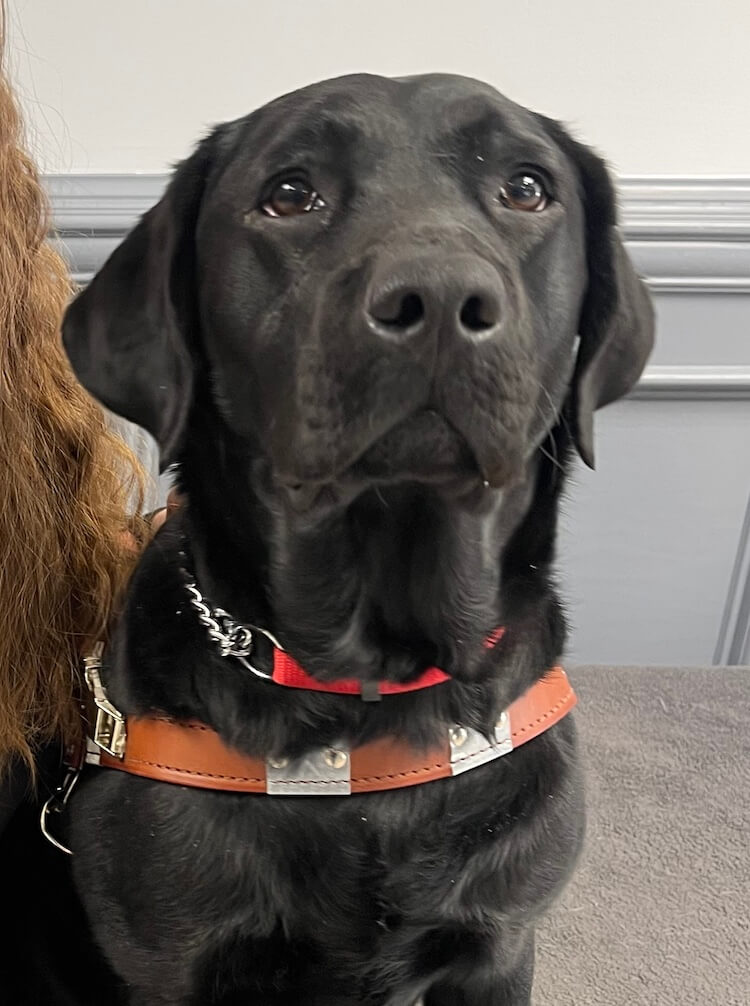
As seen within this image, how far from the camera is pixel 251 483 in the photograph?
31.0 inches

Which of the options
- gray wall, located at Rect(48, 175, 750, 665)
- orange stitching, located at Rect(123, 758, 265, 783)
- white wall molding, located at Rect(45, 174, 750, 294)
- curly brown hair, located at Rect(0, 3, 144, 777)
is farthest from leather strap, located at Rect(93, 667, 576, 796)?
white wall molding, located at Rect(45, 174, 750, 294)

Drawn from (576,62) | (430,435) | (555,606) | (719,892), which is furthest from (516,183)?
(576,62)

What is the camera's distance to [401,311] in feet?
2.00

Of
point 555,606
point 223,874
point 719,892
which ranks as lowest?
point 719,892

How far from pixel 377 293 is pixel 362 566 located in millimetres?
259

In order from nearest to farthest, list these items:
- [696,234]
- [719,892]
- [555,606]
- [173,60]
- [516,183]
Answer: [516,183], [555,606], [719,892], [173,60], [696,234]

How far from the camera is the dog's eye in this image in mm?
744

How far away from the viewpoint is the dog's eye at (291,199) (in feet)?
2.44

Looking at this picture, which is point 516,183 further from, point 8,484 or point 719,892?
point 719,892

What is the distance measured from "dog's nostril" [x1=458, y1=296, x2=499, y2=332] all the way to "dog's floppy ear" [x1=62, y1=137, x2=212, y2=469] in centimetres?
24

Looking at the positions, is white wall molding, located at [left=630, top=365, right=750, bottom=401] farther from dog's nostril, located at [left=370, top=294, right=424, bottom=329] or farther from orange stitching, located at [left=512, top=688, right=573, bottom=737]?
dog's nostril, located at [left=370, top=294, right=424, bottom=329]

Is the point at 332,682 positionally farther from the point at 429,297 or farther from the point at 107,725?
the point at 429,297

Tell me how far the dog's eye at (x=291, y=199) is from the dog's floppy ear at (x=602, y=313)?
0.21 meters

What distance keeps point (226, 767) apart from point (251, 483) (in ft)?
0.69
